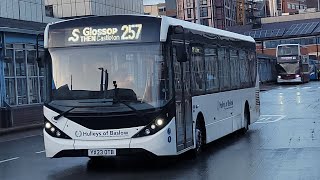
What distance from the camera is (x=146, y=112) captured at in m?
10.9

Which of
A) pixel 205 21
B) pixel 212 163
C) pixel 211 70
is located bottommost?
pixel 212 163

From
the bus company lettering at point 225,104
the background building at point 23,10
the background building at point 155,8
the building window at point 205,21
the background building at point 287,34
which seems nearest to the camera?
the bus company lettering at point 225,104

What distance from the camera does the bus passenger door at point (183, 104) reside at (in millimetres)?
11531

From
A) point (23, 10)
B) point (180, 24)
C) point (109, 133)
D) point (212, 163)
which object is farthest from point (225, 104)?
point (23, 10)

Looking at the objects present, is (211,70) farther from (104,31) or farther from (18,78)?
(18,78)

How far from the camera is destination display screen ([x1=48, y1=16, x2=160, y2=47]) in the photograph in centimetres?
1117

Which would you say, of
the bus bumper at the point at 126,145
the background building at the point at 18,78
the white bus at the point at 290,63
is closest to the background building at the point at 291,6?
A: the white bus at the point at 290,63

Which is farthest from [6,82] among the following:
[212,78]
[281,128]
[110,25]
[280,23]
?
[280,23]

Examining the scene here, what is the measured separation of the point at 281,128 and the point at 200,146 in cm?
630

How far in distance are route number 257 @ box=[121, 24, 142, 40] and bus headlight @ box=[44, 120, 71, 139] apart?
2.03 metres

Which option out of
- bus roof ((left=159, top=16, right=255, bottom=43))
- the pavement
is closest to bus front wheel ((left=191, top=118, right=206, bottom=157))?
bus roof ((left=159, top=16, right=255, bottom=43))

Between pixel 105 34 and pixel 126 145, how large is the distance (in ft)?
6.82

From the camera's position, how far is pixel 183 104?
11.9 metres

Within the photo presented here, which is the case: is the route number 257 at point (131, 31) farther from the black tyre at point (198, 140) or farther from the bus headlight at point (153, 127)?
the black tyre at point (198, 140)
